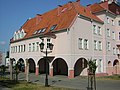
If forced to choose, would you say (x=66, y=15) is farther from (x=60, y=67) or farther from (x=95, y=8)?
(x=60, y=67)

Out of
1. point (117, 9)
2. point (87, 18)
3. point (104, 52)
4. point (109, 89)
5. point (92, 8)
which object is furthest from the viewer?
point (117, 9)

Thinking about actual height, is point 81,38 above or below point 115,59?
above

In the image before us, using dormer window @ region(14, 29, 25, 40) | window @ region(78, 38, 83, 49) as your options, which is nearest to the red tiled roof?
window @ region(78, 38, 83, 49)

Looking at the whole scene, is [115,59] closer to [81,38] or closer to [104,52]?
[104,52]

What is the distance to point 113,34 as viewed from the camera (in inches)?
1624

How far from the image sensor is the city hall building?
31.1 meters

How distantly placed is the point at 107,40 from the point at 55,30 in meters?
11.6

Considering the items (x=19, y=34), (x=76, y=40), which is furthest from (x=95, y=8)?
(x=19, y=34)

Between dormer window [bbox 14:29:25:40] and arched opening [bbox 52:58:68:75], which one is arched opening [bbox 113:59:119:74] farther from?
dormer window [bbox 14:29:25:40]

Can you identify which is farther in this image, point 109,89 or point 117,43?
point 117,43

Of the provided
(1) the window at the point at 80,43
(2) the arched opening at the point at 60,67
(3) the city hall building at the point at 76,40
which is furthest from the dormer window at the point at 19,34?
(1) the window at the point at 80,43

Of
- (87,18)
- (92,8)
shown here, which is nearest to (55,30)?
(87,18)

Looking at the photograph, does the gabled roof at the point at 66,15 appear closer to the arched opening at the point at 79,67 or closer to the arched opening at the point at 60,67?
the arched opening at the point at 60,67

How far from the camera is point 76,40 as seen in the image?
31188mm
